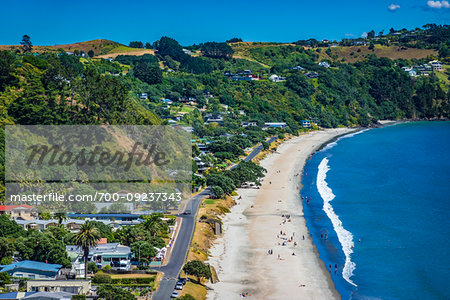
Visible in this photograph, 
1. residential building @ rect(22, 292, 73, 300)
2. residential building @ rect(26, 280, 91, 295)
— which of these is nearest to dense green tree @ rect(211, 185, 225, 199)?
residential building @ rect(26, 280, 91, 295)

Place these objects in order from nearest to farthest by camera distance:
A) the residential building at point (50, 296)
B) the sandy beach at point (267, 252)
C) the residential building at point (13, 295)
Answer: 1. the residential building at point (50, 296)
2. the residential building at point (13, 295)
3. the sandy beach at point (267, 252)

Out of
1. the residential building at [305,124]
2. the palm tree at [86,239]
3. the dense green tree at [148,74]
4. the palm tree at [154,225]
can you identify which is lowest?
the palm tree at [154,225]

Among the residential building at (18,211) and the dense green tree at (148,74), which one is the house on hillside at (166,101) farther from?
the residential building at (18,211)

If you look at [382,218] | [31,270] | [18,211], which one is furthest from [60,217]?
[382,218]

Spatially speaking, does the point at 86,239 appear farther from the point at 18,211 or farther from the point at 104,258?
the point at 18,211

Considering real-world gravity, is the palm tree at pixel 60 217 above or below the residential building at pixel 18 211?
below

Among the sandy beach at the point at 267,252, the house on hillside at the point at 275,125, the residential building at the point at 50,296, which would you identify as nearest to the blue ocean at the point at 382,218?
the sandy beach at the point at 267,252
